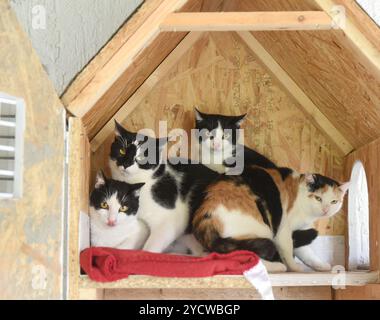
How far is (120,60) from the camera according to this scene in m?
2.30

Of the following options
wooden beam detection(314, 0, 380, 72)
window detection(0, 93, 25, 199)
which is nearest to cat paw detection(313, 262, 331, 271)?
wooden beam detection(314, 0, 380, 72)

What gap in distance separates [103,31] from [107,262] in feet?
2.80

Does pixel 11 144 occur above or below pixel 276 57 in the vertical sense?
below

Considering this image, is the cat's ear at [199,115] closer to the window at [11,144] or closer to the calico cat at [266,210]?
the calico cat at [266,210]

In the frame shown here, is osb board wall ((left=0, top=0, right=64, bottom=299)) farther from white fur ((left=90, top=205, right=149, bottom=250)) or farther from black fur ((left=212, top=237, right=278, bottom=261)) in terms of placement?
black fur ((left=212, top=237, right=278, bottom=261))

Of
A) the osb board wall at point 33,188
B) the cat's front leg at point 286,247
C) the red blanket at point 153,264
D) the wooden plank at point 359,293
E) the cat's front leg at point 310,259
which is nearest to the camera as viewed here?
the osb board wall at point 33,188

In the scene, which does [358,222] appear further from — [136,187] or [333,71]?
[136,187]

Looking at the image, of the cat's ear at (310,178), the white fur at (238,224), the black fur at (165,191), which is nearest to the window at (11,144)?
the black fur at (165,191)

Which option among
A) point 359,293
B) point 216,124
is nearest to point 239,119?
point 216,124

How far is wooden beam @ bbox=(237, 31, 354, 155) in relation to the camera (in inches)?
121

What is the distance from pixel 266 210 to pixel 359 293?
531 millimetres

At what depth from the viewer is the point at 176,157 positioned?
3.05m

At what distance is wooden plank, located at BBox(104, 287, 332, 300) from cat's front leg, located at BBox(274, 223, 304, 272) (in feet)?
Result: 0.86

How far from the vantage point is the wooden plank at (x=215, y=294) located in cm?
303
